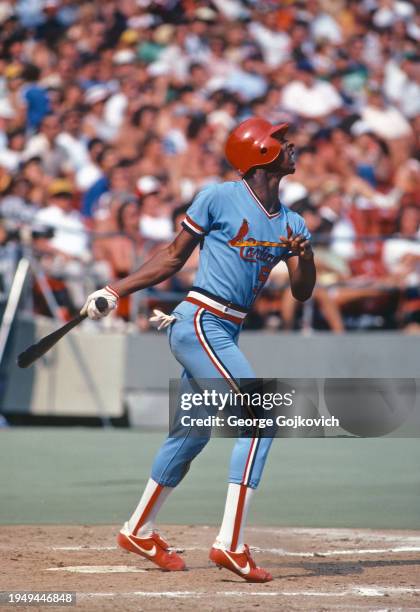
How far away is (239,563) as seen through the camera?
546 centimetres

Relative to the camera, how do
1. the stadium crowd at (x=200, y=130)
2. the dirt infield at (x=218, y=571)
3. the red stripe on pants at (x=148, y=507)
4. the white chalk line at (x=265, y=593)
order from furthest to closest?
1. the stadium crowd at (x=200, y=130)
2. the red stripe on pants at (x=148, y=507)
3. the white chalk line at (x=265, y=593)
4. the dirt infield at (x=218, y=571)

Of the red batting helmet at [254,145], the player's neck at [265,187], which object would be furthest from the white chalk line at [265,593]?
the red batting helmet at [254,145]

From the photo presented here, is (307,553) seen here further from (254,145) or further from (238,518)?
(254,145)

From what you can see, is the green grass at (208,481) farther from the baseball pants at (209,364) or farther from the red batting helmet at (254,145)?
the red batting helmet at (254,145)

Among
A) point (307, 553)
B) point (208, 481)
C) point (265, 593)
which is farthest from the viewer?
point (208, 481)

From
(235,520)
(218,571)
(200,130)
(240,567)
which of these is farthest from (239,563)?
(200,130)

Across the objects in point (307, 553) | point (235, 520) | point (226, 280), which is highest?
point (226, 280)

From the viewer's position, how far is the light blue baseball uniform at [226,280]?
221 inches

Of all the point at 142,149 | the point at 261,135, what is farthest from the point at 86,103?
the point at 261,135

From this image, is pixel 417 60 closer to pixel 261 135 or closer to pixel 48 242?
pixel 48 242

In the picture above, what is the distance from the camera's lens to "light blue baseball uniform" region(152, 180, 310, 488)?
18.5ft

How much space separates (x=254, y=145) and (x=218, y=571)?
2.07 metres

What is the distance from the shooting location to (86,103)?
16.8 meters

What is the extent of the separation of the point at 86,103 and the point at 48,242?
13.0 ft
